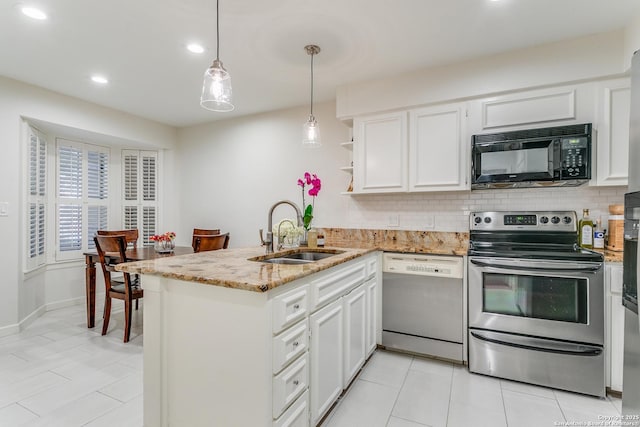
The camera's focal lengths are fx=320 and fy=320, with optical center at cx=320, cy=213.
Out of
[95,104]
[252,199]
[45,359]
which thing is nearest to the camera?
[45,359]

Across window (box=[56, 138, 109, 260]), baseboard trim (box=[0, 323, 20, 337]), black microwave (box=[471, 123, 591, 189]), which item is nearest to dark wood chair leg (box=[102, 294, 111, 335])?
baseboard trim (box=[0, 323, 20, 337])

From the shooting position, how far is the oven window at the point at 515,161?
7.95 ft

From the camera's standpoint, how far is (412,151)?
289 cm

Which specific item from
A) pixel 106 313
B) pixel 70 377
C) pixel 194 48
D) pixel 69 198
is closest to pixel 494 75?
pixel 194 48

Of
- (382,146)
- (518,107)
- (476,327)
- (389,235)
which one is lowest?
(476,327)

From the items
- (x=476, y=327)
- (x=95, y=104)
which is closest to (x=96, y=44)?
(x=95, y=104)

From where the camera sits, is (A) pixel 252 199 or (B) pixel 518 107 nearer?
(B) pixel 518 107

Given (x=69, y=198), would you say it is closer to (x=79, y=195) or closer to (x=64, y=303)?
(x=79, y=195)

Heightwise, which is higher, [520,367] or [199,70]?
[199,70]

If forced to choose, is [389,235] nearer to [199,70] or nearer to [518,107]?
[518,107]

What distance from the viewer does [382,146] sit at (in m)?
3.01

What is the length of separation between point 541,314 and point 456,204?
1.14 m

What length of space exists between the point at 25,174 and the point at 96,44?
5.83 ft

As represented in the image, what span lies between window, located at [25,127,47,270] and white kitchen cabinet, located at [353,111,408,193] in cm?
342
